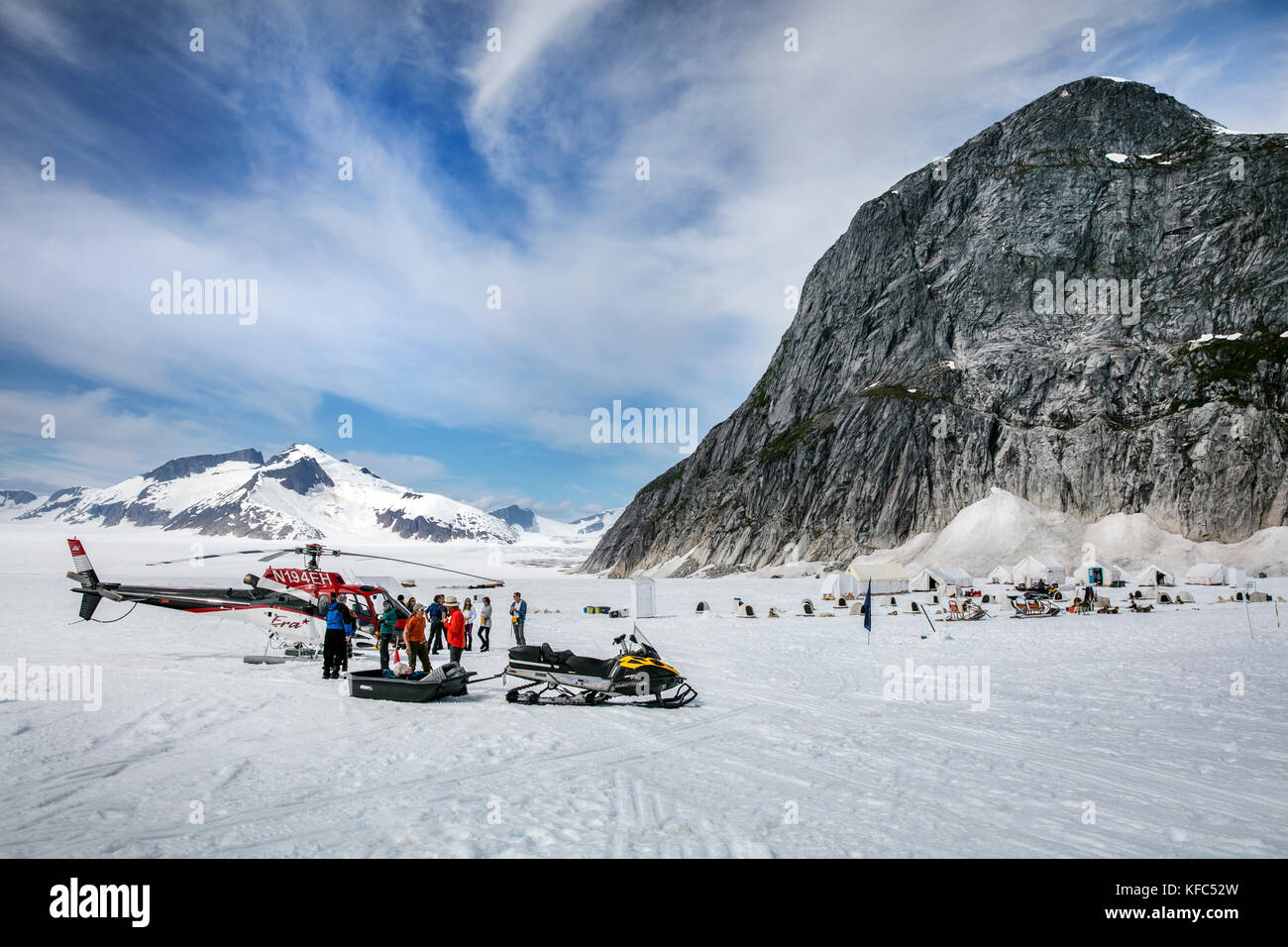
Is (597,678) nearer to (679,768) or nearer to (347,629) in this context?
(679,768)

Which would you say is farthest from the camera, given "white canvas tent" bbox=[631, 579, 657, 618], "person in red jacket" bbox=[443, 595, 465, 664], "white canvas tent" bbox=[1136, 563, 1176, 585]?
"white canvas tent" bbox=[1136, 563, 1176, 585]

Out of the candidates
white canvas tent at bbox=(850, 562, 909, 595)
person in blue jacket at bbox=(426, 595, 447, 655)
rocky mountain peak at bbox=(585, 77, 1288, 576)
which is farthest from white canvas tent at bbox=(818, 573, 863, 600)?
rocky mountain peak at bbox=(585, 77, 1288, 576)

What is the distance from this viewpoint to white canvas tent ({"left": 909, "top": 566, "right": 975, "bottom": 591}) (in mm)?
54812

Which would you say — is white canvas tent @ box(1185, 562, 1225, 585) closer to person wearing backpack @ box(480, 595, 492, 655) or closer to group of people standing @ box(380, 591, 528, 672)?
group of people standing @ box(380, 591, 528, 672)

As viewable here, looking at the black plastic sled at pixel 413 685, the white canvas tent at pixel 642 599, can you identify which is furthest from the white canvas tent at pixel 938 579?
the black plastic sled at pixel 413 685

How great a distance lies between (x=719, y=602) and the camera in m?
50.7

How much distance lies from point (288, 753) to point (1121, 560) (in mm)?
79547

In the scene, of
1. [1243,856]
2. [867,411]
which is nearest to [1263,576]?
[867,411]

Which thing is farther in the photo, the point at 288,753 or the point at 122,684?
the point at 122,684

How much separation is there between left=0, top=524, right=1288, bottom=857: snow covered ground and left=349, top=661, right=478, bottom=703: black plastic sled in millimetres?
305

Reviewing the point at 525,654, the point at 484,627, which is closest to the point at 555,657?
the point at 525,654

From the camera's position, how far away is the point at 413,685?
13.5m

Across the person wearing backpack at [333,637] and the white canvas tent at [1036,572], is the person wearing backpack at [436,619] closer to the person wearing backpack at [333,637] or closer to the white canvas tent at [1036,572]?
the person wearing backpack at [333,637]
